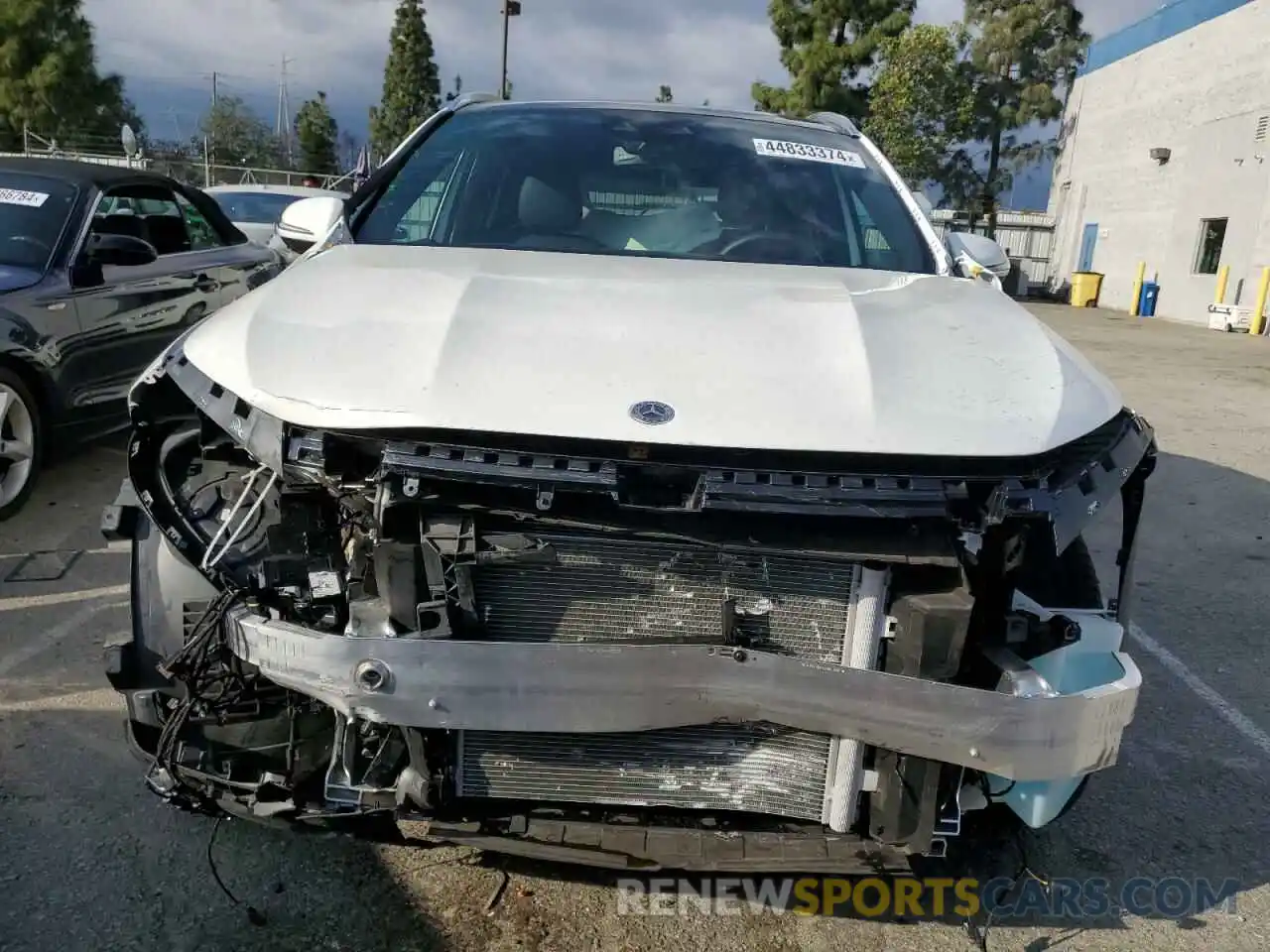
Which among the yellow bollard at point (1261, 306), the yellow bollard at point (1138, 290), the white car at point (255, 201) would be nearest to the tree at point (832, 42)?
the yellow bollard at point (1138, 290)

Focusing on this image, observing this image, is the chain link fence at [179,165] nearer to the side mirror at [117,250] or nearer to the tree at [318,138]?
the tree at [318,138]

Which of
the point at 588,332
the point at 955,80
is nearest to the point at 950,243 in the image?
the point at 588,332

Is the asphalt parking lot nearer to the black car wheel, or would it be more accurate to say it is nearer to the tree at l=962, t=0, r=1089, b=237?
the black car wheel

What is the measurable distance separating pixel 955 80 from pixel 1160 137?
9.08m

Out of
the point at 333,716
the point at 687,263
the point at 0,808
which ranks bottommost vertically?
the point at 0,808

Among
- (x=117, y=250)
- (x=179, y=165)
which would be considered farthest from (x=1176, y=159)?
(x=179, y=165)

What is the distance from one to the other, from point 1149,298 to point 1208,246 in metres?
1.74

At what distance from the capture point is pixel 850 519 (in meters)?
1.91

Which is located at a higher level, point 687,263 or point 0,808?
point 687,263

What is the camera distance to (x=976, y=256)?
10.5ft

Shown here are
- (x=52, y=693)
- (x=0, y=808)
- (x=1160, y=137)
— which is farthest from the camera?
(x=1160, y=137)

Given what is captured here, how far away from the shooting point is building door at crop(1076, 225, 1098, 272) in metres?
26.1

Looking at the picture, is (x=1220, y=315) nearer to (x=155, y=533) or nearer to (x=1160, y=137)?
(x=1160, y=137)

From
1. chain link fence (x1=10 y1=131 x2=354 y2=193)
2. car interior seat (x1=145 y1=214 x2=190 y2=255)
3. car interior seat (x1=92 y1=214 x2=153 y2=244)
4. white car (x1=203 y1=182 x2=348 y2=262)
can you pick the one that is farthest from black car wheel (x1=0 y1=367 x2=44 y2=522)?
chain link fence (x1=10 y1=131 x2=354 y2=193)
